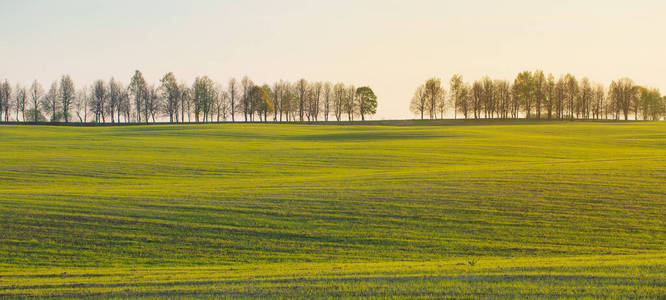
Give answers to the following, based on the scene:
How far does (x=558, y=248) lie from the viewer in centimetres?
1325

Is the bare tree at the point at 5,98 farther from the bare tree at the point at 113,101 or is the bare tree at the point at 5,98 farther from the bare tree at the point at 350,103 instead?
the bare tree at the point at 350,103

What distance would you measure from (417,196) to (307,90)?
93.5 meters

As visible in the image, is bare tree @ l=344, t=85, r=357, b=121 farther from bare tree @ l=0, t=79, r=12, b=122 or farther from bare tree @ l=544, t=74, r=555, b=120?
bare tree @ l=0, t=79, r=12, b=122

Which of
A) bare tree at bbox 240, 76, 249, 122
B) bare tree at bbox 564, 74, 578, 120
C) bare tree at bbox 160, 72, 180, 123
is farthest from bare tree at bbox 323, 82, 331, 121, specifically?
bare tree at bbox 564, 74, 578, 120

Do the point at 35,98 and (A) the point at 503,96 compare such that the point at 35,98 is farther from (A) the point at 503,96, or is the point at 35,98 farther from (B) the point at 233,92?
(A) the point at 503,96

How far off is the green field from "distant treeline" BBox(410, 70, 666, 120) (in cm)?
8026

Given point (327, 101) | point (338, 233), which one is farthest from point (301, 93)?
point (338, 233)

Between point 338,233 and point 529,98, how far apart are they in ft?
329

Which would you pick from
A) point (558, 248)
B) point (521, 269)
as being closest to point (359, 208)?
point (558, 248)

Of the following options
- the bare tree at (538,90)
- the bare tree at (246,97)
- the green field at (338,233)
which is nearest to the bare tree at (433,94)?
the bare tree at (538,90)

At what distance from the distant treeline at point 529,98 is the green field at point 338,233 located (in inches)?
3160

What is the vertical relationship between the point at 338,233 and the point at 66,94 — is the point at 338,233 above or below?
below

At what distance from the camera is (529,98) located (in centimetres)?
10450

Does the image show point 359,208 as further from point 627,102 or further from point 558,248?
point 627,102
